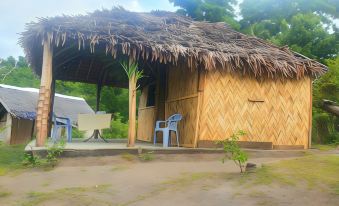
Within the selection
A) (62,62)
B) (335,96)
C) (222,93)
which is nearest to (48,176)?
(222,93)

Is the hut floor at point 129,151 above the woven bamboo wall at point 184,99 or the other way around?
the other way around

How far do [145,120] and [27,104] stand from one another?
24.9ft

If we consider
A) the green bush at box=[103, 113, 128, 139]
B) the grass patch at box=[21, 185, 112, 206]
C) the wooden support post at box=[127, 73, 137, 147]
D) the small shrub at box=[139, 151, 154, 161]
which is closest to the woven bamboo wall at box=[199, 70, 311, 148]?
the small shrub at box=[139, 151, 154, 161]

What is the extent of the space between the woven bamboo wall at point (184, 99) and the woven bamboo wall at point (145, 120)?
1122 millimetres

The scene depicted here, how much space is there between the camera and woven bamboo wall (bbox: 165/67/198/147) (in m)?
8.48

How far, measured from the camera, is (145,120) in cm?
1173

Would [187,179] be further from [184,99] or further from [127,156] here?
[184,99]

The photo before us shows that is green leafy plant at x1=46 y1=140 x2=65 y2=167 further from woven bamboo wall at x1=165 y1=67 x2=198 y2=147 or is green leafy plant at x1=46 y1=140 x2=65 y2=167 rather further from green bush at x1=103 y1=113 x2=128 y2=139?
green bush at x1=103 y1=113 x2=128 y2=139

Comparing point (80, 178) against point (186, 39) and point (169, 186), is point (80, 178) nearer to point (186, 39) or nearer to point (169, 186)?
point (169, 186)

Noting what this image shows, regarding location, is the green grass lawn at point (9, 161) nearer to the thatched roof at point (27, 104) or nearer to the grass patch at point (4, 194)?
the grass patch at point (4, 194)

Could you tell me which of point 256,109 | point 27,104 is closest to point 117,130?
point 27,104

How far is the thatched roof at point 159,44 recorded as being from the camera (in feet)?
23.9

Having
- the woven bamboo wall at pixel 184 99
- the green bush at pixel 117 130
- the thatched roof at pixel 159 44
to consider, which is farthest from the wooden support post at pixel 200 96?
the green bush at pixel 117 130

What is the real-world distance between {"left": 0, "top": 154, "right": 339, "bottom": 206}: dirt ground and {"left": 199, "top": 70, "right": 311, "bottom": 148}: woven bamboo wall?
1618 millimetres
